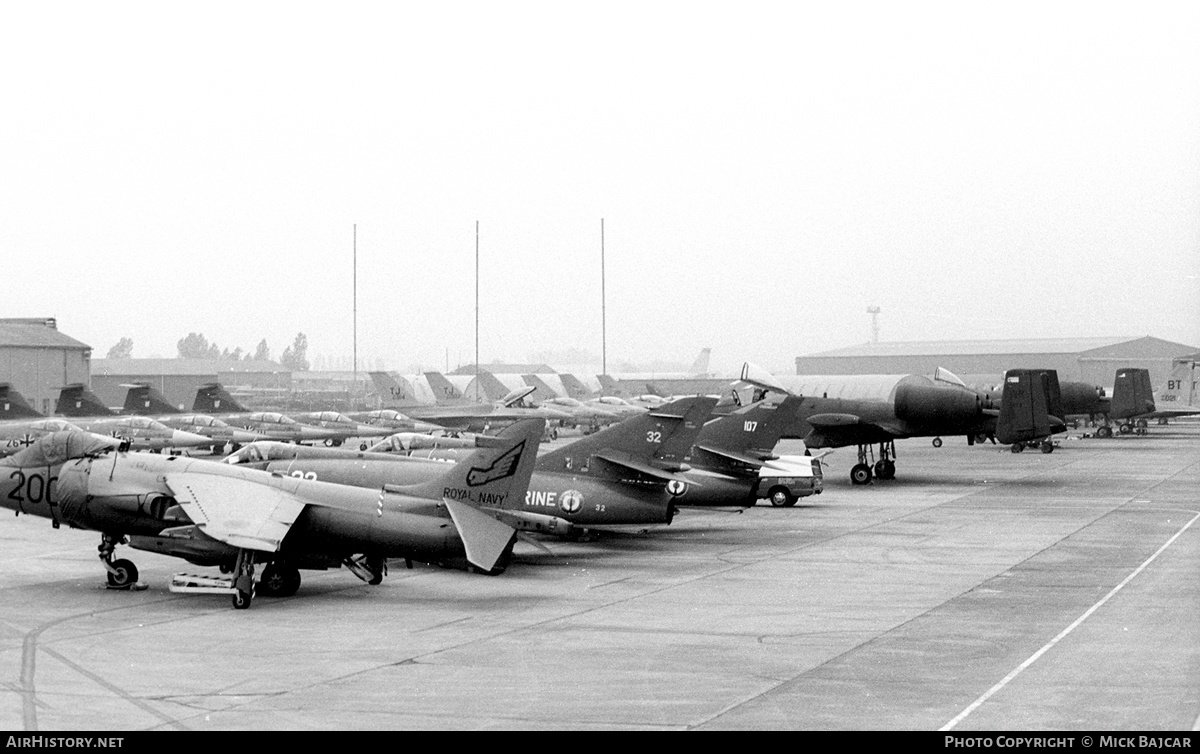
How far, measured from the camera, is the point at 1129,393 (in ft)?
230

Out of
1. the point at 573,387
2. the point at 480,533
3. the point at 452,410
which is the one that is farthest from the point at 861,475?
the point at 573,387

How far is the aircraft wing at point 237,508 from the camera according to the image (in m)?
20.0

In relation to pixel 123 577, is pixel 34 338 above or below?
above

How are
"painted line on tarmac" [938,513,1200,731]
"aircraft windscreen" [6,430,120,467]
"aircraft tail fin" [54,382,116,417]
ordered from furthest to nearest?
"aircraft tail fin" [54,382,116,417], "aircraft windscreen" [6,430,120,467], "painted line on tarmac" [938,513,1200,731]

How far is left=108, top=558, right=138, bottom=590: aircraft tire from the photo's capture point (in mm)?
21672

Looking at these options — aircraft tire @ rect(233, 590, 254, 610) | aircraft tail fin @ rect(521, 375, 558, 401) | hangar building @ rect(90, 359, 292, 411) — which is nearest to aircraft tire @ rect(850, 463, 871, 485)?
aircraft tire @ rect(233, 590, 254, 610)

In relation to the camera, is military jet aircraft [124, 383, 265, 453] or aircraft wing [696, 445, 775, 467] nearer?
aircraft wing [696, 445, 775, 467]

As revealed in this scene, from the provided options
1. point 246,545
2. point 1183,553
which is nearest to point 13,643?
point 246,545

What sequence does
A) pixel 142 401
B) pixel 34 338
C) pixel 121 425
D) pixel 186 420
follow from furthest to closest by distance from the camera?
pixel 34 338 < pixel 142 401 < pixel 186 420 < pixel 121 425

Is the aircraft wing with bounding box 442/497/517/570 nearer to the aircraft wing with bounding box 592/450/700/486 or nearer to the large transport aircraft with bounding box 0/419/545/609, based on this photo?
the large transport aircraft with bounding box 0/419/545/609

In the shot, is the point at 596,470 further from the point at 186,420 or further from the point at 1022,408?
the point at 186,420

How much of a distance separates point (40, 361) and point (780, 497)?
49941 mm

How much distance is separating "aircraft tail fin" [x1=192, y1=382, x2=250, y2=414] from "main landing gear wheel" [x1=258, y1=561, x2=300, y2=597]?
46.3 m
